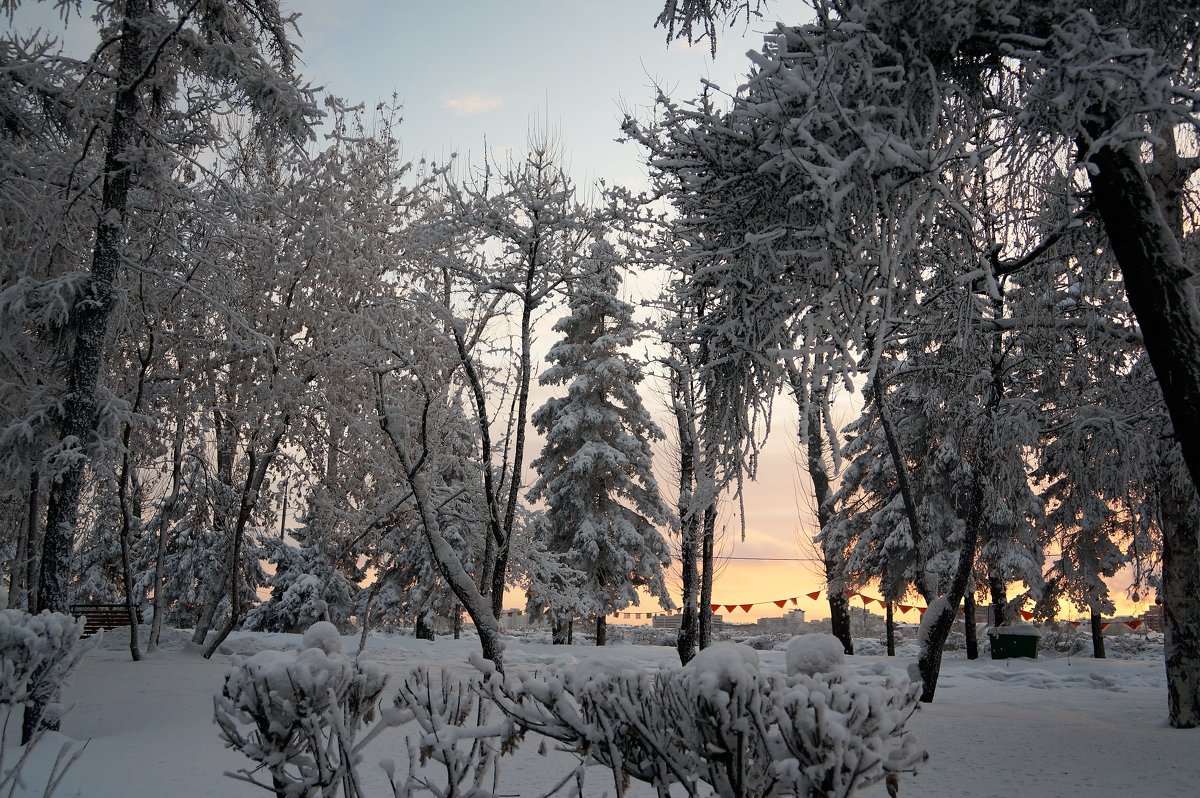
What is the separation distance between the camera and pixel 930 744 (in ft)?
29.3

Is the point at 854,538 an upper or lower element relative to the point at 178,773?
upper

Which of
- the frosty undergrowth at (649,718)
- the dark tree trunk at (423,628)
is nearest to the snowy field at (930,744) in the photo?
the frosty undergrowth at (649,718)

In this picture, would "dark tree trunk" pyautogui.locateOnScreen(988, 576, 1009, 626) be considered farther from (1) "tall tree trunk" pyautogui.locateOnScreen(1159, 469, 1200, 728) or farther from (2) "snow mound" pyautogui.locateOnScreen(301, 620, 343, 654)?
(2) "snow mound" pyautogui.locateOnScreen(301, 620, 343, 654)

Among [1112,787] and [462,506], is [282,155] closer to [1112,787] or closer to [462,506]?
[462,506]

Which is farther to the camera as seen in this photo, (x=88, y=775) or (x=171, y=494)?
Result: (x=171, y=494)

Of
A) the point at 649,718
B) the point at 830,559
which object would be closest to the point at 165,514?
the point at 649,718

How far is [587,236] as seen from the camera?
1466 centimetres

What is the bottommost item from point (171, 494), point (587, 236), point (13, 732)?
point (13, 732)

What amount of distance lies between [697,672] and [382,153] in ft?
57.2

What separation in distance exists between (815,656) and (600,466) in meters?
22.0

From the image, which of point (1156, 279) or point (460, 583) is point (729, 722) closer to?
point (1156, 279)

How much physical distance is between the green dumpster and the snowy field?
19.3 feet

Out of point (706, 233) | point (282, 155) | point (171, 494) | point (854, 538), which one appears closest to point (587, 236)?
Result: point (282, 155)

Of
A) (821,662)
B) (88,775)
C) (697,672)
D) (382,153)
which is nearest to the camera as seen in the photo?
(697,672)
